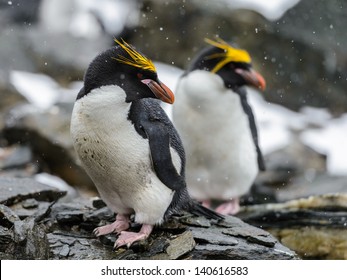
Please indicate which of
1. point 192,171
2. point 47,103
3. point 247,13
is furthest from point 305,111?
point 192,171

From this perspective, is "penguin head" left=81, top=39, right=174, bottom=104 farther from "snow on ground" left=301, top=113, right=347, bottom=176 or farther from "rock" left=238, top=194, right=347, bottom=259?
"snow on ground" left=301, top=113, right=347, bottom=176

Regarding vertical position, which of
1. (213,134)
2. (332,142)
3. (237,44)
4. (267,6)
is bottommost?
(332,142)

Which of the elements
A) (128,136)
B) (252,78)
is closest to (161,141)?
(128,136)

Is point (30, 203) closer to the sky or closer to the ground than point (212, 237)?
closer to the ground

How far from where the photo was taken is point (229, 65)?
4363mm

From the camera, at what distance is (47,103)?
7.00 meters

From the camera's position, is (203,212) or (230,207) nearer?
(203,212)

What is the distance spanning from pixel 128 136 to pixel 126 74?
0.24m

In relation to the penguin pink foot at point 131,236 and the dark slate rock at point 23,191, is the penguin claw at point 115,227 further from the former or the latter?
the dark slate rock at point 23,191

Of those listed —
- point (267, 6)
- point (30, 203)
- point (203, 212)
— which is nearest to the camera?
point (203, 212)

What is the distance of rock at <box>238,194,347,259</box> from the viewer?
3.93 meters

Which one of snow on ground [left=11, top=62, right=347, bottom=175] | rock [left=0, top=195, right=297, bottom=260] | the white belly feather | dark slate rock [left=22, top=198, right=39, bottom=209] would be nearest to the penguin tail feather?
rock [left=0, top=195, right=297, bottom=260]

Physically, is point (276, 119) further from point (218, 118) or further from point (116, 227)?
point (116, 227)

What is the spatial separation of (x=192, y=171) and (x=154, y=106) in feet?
4.97
